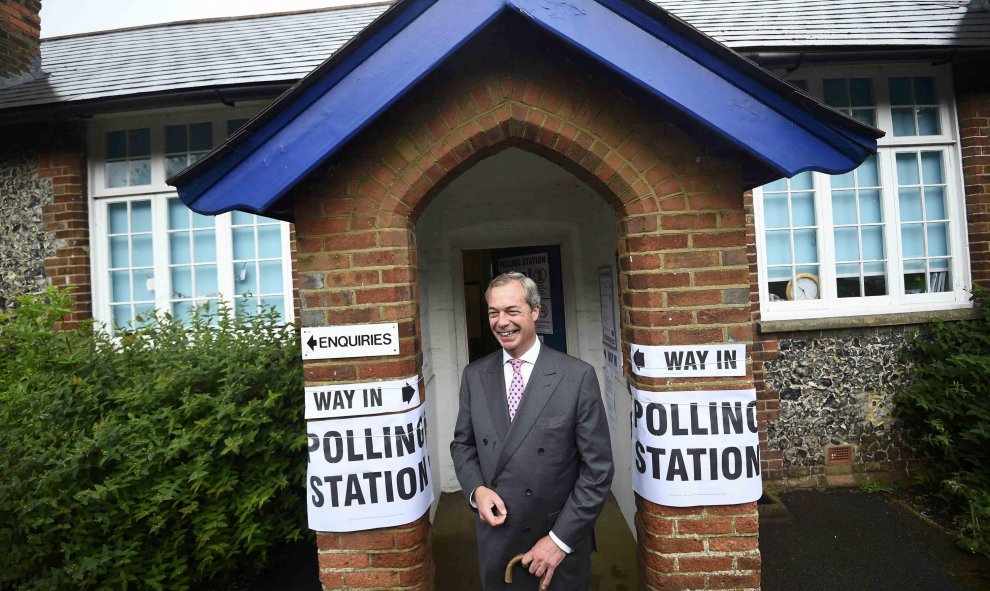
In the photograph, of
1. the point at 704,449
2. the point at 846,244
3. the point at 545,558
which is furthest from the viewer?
the point at 846,244

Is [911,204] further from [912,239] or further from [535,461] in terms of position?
[535,461]

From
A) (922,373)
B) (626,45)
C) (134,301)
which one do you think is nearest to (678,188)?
(626,45)

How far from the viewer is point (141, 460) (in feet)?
9.21

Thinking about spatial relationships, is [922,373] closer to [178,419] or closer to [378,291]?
[378,291]

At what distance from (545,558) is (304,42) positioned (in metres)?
6.43

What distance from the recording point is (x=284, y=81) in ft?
15.7

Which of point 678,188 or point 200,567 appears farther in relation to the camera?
point 200,567

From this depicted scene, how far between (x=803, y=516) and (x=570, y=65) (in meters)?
4.26

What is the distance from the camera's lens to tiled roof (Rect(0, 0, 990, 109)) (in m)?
4.78

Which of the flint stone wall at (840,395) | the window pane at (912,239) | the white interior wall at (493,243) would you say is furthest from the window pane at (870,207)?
the white interior wall at (493,243)

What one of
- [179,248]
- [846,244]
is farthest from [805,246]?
[179,248]

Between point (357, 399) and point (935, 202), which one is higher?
point (935, 202)

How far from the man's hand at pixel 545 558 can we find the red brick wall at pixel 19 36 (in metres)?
7.90

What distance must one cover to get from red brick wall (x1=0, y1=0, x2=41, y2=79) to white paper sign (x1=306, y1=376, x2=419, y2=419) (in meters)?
6.60
